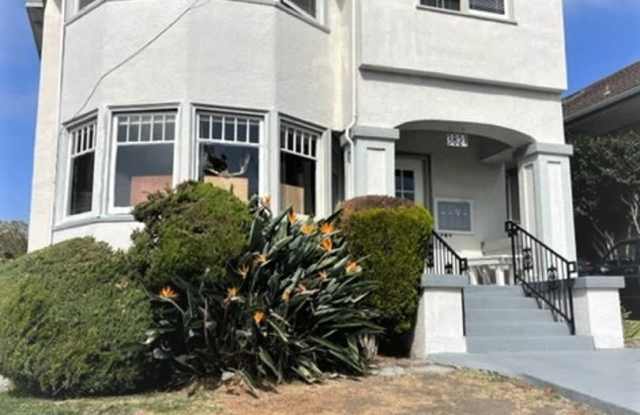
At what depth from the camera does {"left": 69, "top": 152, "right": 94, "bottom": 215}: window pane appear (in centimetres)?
979

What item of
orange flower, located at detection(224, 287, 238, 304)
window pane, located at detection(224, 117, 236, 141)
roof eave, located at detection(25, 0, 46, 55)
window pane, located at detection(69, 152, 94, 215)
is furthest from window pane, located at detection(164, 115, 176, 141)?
roof eave, located at detection(25, 0, 46, 55)

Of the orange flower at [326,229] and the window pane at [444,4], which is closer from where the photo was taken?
the orange flower at [326,229]

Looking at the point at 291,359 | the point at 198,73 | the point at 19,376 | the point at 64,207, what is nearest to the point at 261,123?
the point at 198,73

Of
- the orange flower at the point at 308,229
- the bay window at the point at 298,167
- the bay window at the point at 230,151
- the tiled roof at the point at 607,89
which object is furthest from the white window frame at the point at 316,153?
the tiled roof at the point at 607,89

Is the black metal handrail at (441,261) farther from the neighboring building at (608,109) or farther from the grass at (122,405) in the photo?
the neighboring building at (608,109)

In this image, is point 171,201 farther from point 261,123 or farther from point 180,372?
point 261,123

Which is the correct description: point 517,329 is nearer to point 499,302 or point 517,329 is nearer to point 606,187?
point 499,302

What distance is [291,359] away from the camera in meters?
6.60

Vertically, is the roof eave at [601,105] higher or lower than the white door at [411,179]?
higher

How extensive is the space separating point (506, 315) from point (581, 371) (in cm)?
241

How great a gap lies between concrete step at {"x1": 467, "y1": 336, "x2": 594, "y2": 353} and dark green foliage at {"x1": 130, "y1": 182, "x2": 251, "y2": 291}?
13.2ft

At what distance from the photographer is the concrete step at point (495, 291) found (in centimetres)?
984

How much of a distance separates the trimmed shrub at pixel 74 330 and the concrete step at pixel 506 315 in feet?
16.5

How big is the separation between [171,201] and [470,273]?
7.32 metres
